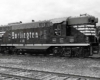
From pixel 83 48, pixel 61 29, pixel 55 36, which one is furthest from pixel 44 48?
pixel 83 48

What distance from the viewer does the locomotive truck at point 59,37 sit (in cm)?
1521

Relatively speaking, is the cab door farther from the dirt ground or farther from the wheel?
the dirt ground

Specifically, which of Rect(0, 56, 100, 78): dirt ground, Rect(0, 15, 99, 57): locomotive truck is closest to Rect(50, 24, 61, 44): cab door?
Rect(0, 15, 99, 57): locomotive truck

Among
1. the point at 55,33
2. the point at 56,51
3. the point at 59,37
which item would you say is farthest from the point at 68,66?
the point at 55,33

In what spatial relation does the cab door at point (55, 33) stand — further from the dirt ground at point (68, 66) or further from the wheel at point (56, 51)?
the dirt ground at point (68, 66)

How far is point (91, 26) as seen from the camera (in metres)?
15.3

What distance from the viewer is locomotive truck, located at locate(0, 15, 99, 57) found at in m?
15.2

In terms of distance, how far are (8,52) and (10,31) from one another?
9.81 feet

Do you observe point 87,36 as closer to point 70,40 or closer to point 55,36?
point 70,40

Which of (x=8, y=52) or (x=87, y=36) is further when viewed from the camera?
(x=8, y=52)

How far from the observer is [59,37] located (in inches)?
647

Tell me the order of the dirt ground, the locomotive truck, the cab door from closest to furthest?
the dirt ground < the locomotive truck < the cab door

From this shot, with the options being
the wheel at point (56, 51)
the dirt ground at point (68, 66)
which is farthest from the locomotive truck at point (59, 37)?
the dirt ground at point (68, 66)

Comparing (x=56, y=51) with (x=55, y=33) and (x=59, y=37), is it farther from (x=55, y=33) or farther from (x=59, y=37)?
(x=55, y=33)
